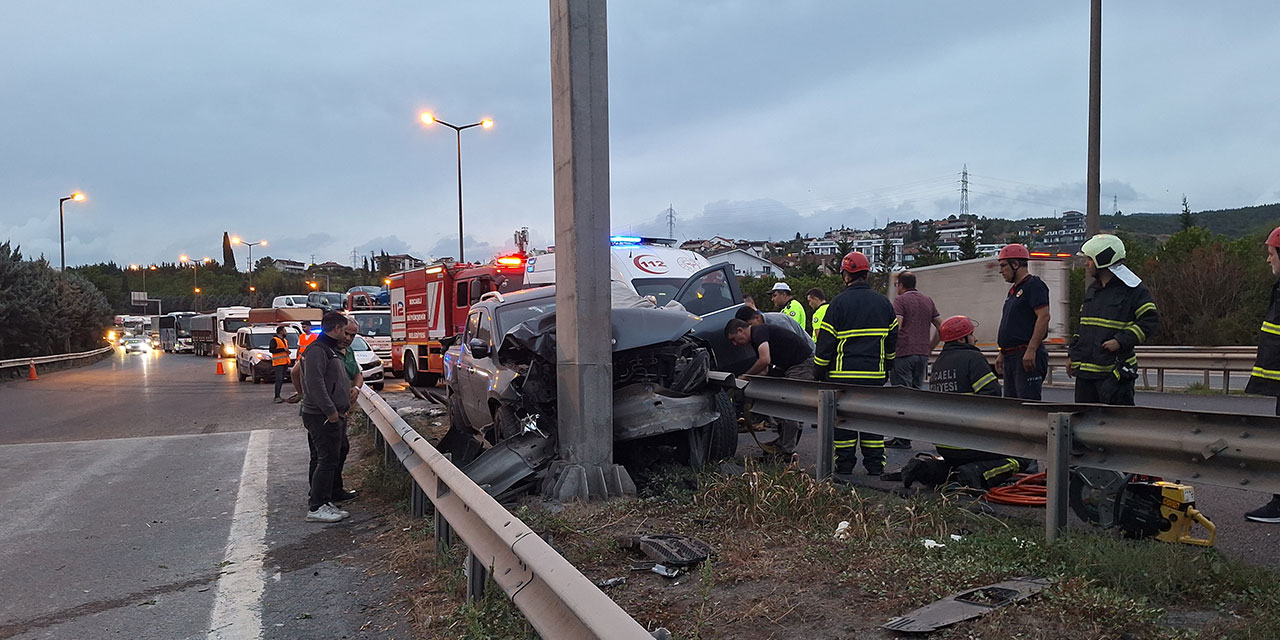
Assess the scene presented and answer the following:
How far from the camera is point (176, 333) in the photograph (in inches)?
2677

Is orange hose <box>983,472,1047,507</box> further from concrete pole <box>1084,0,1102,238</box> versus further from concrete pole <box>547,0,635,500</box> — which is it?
concrete pole <box>1084,0,1102,238</box>

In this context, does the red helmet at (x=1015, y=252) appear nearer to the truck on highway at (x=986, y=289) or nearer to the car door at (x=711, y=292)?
the car door at (x=711, y=292)

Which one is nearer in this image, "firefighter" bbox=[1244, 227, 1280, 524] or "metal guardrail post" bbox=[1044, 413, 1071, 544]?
"metal guardrail post" bbox=[1044, 413, 1071, 544]

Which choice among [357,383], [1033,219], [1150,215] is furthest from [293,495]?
[1033,219]

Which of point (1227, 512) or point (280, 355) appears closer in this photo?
point (1227, 512)

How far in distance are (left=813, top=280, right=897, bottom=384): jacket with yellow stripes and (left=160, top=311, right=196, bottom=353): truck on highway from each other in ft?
213

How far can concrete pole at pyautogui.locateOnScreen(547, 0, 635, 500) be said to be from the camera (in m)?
6.34

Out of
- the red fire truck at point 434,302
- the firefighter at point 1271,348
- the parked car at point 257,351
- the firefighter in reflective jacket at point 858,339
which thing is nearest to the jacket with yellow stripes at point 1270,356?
the firefighter at point 1271,348

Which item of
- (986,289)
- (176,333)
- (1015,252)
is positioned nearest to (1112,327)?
(1015,252)

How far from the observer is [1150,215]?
116m

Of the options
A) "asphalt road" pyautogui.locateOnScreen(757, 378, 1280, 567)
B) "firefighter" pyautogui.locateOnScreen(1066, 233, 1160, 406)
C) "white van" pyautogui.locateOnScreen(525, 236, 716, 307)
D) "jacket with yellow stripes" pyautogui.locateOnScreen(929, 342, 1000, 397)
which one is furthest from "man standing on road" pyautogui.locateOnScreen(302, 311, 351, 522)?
"firefighter" pyautogui.locateOnScreen(1066, 233, 1160, 406)

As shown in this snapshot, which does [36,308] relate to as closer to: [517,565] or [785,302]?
[785,302]

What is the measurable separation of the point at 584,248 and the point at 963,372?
2.67m

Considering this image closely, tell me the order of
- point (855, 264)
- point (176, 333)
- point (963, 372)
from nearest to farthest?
point (963, 372) < point (855, 264) < point (176, 333)
